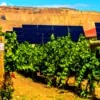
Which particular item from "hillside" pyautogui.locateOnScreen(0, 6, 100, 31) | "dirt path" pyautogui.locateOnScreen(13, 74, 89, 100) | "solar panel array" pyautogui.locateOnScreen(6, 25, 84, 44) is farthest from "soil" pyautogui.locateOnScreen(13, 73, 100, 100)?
"hillside" pyautogui.locateOnScreen(0, 6, 100, 31)

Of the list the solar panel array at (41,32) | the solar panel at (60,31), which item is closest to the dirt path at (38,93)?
the solar panel array at (41,32)

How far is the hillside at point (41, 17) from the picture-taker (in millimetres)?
53906

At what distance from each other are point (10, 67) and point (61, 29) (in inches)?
842

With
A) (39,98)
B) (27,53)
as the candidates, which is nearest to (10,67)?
(39,98)

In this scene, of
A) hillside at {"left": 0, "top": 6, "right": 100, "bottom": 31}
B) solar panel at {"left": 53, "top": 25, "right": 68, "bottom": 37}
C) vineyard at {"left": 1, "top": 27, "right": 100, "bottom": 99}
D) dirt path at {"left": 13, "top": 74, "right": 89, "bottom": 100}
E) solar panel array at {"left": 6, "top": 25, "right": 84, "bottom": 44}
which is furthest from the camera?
hillside at {"left": 0, "top": 6, "right": 100, "bottom": 31}

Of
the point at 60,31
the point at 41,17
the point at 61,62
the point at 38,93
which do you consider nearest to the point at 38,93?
the point at 38,93

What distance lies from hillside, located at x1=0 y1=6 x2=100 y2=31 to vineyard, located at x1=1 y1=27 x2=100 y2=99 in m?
31.0

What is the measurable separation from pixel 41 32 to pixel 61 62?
1708 centimetres

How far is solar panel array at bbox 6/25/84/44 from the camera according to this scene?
31178 millimetres

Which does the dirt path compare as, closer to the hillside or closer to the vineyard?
the vineyard

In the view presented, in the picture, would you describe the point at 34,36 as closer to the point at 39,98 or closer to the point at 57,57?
the point at 57,57

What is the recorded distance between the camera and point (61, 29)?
34344 millimetres

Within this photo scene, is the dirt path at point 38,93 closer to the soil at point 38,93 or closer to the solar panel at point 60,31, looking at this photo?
the soil at point 38,93

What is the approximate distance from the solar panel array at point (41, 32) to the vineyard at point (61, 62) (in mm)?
11797
